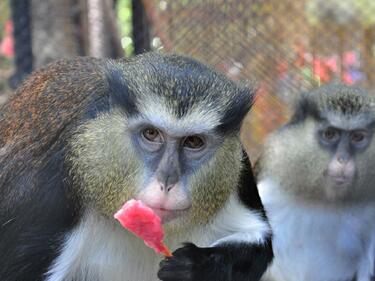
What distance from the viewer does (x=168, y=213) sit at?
2.62 m

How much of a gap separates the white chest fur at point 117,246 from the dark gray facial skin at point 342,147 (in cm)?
126

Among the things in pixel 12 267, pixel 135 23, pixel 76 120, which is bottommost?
pixel 135 23

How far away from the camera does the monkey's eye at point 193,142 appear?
275 cm

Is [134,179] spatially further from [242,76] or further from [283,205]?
[242,76]

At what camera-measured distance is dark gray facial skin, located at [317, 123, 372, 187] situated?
4.38 metres

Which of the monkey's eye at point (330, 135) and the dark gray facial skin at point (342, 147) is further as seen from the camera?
the monkey's eye at point (330, 135)

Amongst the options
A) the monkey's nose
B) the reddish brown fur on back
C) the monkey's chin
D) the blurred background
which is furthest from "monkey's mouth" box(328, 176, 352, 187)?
the monkey's nose

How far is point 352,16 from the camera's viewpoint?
639 centimetres

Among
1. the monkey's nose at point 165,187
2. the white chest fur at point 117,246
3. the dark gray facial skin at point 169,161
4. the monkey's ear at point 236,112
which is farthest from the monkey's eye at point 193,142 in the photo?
the white chest fur at point 117,246

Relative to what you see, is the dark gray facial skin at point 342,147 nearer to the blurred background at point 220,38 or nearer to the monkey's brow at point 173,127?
the blurred background at point 220,38

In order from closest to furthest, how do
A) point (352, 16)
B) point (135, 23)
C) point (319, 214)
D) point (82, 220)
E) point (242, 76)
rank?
point (82, 220)
point (319, 214)
point (242, 76)
point (135, 23)
point (352, 16)

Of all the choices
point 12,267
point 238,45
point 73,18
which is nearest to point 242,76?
point 238,45

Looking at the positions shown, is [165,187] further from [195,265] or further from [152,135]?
[195,265]

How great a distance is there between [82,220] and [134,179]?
14.6 inches
